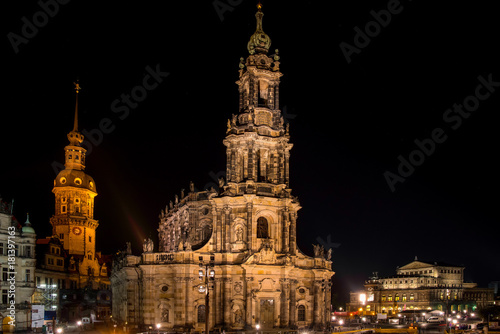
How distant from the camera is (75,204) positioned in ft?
363

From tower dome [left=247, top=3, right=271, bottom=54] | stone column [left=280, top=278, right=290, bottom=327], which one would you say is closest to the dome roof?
tower dome [left=247, top=3, right=271, bottom=54]

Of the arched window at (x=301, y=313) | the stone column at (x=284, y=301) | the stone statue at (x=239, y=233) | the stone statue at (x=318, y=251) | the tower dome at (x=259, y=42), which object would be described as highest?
the tower dome at (x=259, y=42)

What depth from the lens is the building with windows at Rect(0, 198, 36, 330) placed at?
63.0m

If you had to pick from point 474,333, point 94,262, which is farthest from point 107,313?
point 474,333

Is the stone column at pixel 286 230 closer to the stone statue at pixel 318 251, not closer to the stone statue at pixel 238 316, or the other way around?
the stone statue at pixel 318 251

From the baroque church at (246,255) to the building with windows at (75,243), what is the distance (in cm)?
2811

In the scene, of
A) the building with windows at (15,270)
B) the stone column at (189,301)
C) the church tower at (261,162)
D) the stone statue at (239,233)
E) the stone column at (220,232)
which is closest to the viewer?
the building with windows at (15,270)

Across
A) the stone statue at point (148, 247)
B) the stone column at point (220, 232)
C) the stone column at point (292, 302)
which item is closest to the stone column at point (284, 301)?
the stone column at point (292, 302)

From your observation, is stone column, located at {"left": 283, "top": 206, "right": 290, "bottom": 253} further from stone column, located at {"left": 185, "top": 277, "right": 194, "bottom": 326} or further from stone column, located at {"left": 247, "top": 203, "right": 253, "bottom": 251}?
stone column, located at {"left": 185, "top": 277, "right": 194, "bottom": 326}

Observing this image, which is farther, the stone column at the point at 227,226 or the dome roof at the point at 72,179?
the dome roof at the point at 72,179

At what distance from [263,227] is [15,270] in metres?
29.8

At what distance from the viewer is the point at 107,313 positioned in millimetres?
111625

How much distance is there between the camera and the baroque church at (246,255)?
6512 cm

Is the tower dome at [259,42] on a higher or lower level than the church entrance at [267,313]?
higher
